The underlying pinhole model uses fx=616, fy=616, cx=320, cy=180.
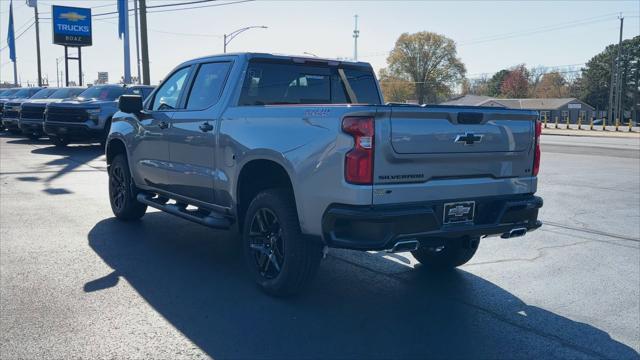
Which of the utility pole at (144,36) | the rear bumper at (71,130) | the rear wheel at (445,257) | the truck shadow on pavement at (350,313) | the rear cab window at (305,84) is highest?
the utility pole at (144,36)

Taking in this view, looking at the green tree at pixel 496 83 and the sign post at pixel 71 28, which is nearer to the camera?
the sign post at pixel 71 28

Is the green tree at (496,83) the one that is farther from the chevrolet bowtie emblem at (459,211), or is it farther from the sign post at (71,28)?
the chevrolet bowtie emblem at (459,211)

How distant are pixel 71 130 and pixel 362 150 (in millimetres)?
15252

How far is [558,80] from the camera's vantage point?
121938mm

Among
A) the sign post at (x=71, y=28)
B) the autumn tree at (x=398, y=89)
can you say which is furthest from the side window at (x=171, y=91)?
the autumn tree at (x=398, y=89)

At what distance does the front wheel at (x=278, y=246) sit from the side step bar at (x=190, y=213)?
0.41 meters

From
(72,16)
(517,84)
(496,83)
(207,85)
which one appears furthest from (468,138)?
(496,83)

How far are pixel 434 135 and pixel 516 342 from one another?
1.52 meters

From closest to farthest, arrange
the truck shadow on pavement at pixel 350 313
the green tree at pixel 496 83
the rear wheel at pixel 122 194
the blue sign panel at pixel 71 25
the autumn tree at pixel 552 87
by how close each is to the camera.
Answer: the truck shadow on pavement at pixel 350 313, the rear wheel at pixel 122 194, the blue sign panel at pixel 71 25, the autumn tree at pixel 552 87, the green tree at pixel 496 83

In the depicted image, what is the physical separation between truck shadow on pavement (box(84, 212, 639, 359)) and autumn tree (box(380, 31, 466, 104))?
304 ft

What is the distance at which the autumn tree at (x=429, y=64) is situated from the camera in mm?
97000

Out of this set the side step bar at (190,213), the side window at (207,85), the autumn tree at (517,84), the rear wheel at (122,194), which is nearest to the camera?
the side step bar at (190,213)

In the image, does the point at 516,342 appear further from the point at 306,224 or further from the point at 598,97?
the point at 598,97

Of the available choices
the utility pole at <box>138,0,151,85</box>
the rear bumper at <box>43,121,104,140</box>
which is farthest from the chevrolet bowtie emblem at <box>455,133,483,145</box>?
the utility pole at <box>138,0,151,85</box>
